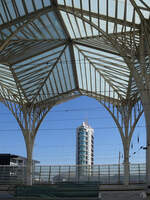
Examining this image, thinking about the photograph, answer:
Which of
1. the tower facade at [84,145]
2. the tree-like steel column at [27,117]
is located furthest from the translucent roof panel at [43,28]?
the tower facade at [84,145]

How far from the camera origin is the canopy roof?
26.2 meters

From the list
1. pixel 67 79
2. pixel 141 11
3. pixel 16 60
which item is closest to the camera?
pixel 141 11

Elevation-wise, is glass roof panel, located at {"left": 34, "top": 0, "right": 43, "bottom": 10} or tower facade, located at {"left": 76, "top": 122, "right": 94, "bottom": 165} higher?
glass roof panel, located at {"left": 34, "top": 0, "right": 43, "bottom": 10}

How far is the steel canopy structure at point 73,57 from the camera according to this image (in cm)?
2500

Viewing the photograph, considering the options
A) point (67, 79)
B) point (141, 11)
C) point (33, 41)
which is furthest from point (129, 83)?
point (141, 11)

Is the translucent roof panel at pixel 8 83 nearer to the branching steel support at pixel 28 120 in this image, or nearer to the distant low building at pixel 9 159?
the branching steel support at pixel 28 120

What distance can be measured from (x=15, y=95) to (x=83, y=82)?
1102 centimetres

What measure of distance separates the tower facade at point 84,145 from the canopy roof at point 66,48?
124m

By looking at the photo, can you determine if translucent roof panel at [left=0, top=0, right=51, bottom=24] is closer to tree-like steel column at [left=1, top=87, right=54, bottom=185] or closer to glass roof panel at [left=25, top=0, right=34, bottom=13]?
glass roof panel at [left=25, top=0, right=34, bottom=13]

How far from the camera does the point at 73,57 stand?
131 feet

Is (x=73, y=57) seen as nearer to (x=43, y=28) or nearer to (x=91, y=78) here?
(x=91, y=78)

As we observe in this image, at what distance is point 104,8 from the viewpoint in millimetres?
26047

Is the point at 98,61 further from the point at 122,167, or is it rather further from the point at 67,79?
the point at 122,167

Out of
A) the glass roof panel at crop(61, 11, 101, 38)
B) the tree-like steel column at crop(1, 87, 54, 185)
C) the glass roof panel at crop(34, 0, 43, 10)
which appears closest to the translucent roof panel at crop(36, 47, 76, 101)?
the tree-like steel column at crop(1, 87, 54, 185)
